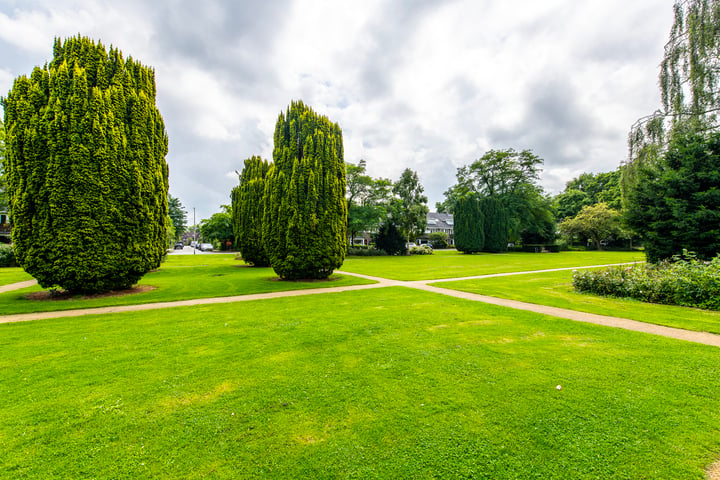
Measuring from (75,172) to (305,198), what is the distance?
23.1 ft

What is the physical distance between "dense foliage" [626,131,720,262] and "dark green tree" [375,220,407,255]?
927 inches

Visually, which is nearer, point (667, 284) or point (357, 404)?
point (357, 404)

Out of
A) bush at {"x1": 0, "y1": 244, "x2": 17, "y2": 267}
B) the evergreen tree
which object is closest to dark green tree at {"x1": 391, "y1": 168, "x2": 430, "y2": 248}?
the evergreen tree

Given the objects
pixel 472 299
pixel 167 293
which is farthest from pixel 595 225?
pixel 167 293

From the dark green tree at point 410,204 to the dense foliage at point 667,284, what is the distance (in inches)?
1066

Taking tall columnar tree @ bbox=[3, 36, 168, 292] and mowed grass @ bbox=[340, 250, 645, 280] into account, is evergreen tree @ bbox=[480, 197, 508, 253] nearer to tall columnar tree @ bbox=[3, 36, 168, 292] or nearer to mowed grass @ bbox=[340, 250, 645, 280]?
mowed grass @ bbox=[340, 250, 645, 280]

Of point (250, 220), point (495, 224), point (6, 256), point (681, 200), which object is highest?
point (495, 224)

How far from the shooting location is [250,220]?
19.1 m

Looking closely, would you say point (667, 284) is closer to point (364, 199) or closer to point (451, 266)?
point (451, 266)

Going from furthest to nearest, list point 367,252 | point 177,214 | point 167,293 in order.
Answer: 1. point 177,214
2. point 367,252
3. point 167,293

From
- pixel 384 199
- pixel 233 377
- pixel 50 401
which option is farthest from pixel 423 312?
pixel 384 199

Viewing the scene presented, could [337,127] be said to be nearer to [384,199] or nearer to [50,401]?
[50,401]

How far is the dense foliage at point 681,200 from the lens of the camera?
1010 centimetres

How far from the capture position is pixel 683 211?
34.2 feet
